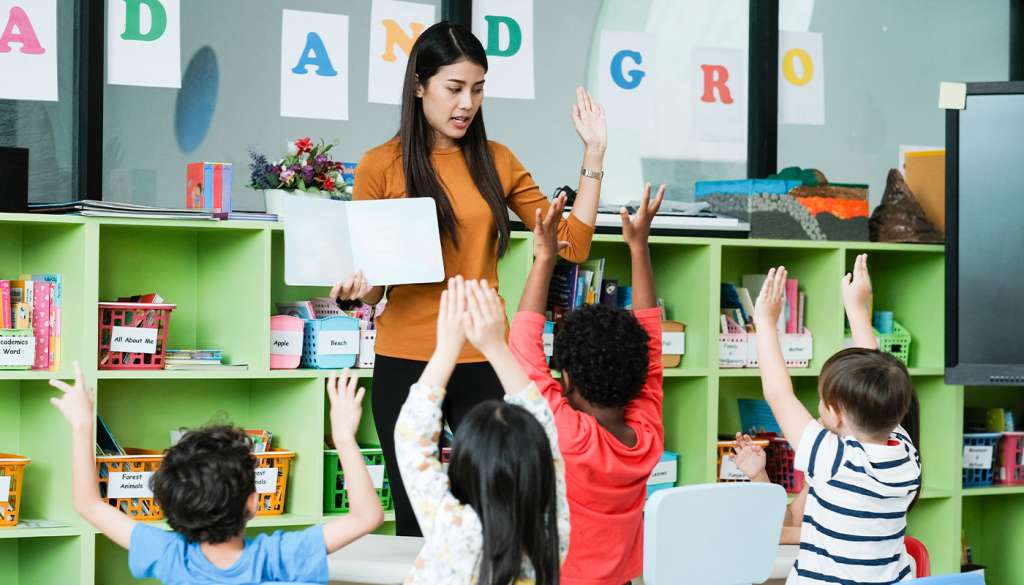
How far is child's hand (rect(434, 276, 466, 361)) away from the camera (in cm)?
180

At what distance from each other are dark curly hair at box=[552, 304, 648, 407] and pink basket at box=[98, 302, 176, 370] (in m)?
1.30

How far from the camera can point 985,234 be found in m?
3.70

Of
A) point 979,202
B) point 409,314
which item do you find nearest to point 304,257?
point 409,314

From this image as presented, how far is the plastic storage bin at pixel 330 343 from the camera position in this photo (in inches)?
127

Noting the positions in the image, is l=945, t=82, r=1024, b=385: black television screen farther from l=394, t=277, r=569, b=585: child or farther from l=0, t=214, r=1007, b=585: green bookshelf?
l=394, t=277, r=569, b=585: child

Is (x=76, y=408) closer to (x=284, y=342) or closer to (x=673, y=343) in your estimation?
(x=284, y=342)

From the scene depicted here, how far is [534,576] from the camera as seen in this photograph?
1728 millimetres

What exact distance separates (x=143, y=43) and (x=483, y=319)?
185cm

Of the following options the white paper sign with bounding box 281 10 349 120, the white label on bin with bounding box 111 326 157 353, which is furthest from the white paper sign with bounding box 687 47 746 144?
the white label on bin with bounding box 111 326 157 353

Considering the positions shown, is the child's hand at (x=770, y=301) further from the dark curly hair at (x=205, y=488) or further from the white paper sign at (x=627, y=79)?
the white paper sign at (x=627, y=79)

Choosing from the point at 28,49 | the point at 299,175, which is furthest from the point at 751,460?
the point at 28,49

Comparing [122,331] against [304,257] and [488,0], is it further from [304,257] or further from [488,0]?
[488,0]

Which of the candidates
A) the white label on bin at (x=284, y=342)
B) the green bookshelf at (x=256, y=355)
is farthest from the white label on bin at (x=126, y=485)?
the white label on bin at (x=284, y=342)

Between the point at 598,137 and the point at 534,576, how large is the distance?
1199mm
